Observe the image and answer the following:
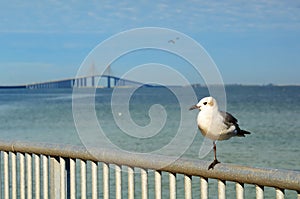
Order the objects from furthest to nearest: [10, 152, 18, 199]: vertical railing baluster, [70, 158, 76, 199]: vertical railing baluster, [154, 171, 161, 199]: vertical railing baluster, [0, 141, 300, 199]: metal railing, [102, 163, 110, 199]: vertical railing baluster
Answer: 1. [10, 152, 18, 199]: vertical railing baluster
2. [70, 158, 76, 199]: vertical railing baluster
3. [102, 163, 110, 199]: vertical railing baluster
4. [154, 171, 161, 199]: vertical railing baluster
5. [0, 141, 300, 199]: metal railing

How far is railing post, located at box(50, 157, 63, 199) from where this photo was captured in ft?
14.1

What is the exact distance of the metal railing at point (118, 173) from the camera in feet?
10.4

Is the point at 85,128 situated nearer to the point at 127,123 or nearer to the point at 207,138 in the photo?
the point at 127,123

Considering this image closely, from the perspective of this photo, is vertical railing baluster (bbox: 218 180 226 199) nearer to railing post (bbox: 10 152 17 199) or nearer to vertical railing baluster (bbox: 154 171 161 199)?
vertical railing baluster (bbox: 154 171 161 199)

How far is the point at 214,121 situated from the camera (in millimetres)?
3283

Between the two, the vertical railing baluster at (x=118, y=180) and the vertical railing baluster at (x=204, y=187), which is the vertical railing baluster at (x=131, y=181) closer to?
the vertical railing baluster at (x=118, y=180)

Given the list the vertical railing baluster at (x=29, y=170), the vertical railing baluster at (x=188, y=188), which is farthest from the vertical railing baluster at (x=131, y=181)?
the vertical railing baluster at (x=29, y=170)

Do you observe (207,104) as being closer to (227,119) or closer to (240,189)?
(227,119)

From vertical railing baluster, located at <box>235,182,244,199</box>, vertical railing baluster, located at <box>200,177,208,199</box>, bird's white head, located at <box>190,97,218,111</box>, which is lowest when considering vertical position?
vertical railing baluster, located at <box>235,182,244,199</box>

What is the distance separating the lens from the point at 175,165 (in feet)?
11.6

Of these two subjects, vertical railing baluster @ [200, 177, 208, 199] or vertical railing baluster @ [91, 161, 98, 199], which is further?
vertical railing baluster @ [91, 161, 98, 199]

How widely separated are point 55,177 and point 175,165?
3.75ft

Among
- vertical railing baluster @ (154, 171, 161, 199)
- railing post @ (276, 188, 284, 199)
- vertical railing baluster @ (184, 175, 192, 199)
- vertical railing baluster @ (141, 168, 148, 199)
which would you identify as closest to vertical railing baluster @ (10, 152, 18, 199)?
vertical railing baluster @ (141, 168, 148, 199)

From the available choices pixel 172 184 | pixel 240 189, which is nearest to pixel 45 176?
pixel 172 184
